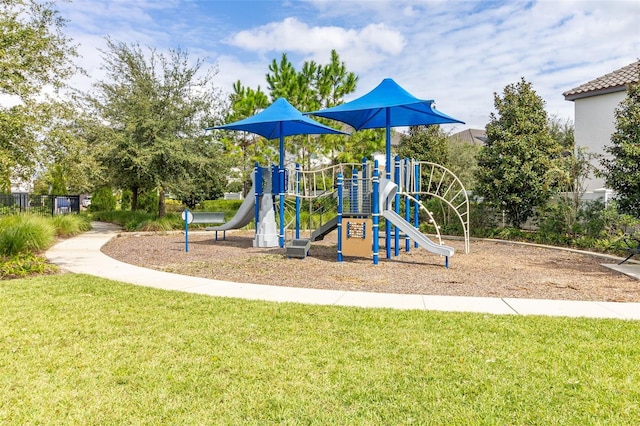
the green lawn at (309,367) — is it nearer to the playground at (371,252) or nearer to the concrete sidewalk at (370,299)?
the concrete sidewalk at (370,299)

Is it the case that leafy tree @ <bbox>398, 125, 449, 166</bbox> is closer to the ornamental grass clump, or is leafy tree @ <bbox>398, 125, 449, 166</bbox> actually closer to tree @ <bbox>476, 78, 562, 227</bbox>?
tree @ <bbox>476, 78, 562, 227</bbox>

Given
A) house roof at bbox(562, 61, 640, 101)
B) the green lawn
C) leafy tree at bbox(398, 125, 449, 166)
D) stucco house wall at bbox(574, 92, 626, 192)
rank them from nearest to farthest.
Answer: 1. the green lawn
2. house roof at bbox(562, 61, 640, 101)
3. stucco house wall at bbox(574, 92, 626, 192)
4. leafy tree at bbox(398, 125, 449, 166)

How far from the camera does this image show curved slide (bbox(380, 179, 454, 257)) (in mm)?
10109

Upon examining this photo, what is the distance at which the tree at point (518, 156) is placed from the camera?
14.9m

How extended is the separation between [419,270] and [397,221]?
1.45m

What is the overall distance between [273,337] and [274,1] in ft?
37.4

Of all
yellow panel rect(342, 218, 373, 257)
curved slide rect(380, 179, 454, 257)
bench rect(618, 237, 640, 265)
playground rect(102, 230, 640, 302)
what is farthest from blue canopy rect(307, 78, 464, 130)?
bench rect(618, 237, 640, 265)

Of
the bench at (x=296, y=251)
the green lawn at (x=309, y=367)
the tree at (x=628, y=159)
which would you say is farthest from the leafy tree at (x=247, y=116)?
the green lawn at (x=309, y=367)

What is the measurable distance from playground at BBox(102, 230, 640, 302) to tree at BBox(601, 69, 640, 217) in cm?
171

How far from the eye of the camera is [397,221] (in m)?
10.6

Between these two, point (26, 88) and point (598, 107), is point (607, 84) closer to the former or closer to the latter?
point (598, 107)

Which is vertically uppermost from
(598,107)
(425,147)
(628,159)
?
(598,107)

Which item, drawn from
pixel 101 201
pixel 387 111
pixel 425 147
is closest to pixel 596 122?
pixel 425 147

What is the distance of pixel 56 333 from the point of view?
16.5 ft
